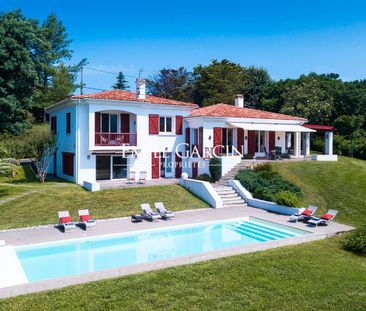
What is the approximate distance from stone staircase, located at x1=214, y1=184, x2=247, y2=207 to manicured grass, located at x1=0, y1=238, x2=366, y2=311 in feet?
47.6

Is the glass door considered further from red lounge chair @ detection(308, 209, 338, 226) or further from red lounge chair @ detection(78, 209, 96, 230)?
red lounge chair @ detection(308, 209, 338, 226)

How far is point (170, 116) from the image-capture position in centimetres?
3969

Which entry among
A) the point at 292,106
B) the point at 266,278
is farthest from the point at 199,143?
the point at 292,106

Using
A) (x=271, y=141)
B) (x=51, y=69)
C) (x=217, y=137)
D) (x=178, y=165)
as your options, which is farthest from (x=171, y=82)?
(x=217, y=137)

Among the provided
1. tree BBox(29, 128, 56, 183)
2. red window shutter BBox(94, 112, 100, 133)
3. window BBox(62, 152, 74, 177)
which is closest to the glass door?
red window shutter BBox(94, 112, 100, 133)

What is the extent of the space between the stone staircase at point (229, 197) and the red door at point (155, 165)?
8.31 meters

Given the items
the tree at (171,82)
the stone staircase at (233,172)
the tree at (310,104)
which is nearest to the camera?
the stone staircase at (233,172)

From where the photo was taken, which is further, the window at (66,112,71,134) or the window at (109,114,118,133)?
the window at (109,114,118,133)

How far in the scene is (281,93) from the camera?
248ft

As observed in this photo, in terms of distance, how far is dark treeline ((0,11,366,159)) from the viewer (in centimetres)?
4794

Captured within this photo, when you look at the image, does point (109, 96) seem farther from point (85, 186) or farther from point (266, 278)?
point (266, 278)

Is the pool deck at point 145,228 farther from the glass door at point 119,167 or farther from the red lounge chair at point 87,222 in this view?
the glass door at point 119,167

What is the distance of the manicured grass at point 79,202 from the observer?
23938 mm

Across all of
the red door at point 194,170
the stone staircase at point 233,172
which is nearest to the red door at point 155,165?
the red door at point 194,170
